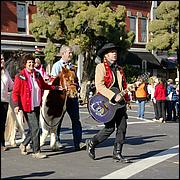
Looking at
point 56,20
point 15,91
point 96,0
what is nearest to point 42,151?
point 15,91

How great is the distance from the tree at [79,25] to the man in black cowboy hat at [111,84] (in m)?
0.19

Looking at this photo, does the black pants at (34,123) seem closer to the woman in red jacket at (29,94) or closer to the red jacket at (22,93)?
the woman in red jacket at (29,94)

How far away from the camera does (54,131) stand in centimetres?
759

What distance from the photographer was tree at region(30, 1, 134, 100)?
4.68m

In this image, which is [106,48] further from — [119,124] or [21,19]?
[21,19]

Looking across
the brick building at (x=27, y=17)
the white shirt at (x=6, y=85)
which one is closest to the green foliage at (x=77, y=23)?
the brick building at (x=27, y=17)

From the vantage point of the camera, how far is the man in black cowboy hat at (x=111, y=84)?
6.24 meters

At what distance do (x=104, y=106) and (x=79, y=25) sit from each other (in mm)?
1554

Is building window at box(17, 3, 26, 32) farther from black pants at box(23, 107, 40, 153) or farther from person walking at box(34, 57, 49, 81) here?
person walking at box(34, 57, 49, 81)

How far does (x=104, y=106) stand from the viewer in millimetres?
6461

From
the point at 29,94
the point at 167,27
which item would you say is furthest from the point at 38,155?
the point at 167,27

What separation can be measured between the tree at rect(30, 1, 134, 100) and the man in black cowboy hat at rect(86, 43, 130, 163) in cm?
19

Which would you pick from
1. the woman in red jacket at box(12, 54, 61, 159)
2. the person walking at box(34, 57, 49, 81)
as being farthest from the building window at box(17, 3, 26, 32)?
the person walking at box(34, 57, 49, 81)

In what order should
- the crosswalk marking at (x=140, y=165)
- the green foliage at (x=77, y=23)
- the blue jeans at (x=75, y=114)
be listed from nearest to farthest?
the green foliage at (x=77, y=23)
the crosswalk marking at (x=140, y=165)
the blue jeans at (x=75, y=114)
